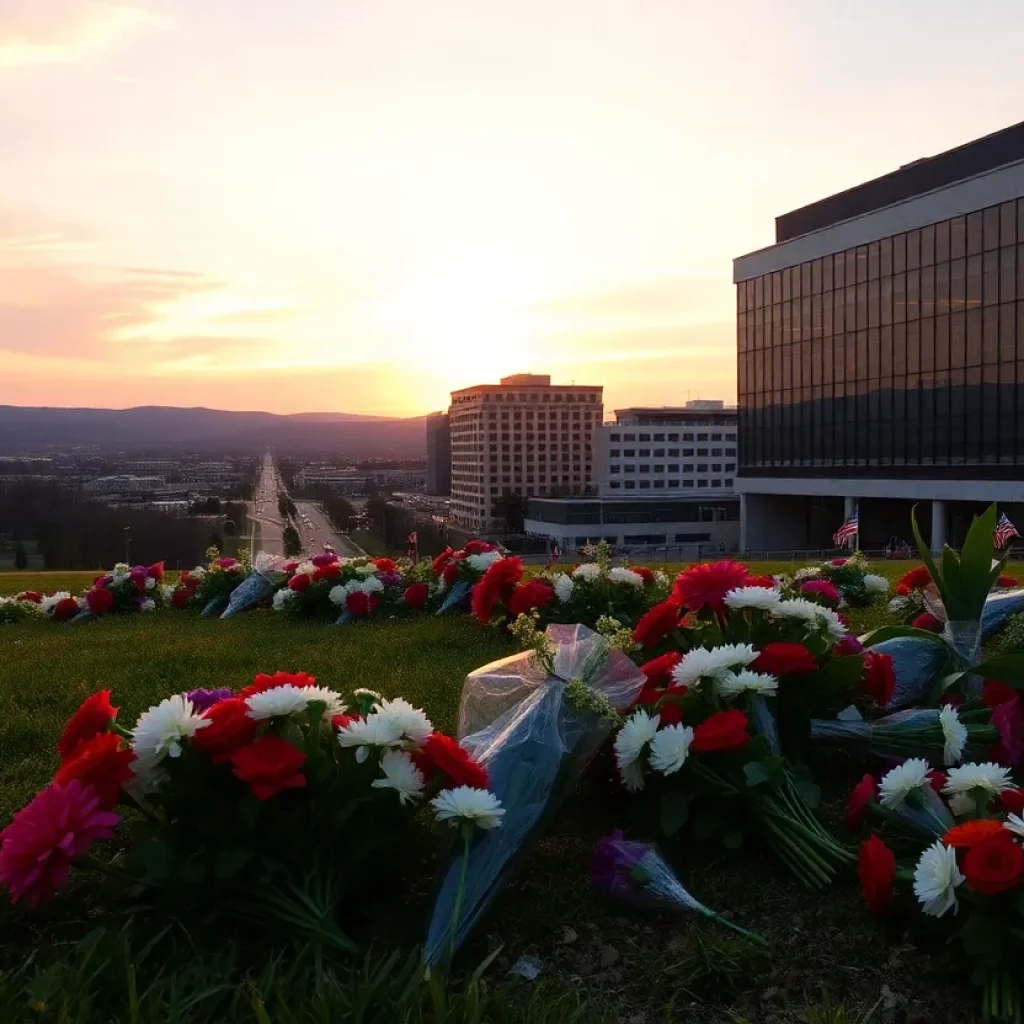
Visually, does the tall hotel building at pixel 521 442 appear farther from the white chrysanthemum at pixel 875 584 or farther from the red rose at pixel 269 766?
the red rose at pixel 269 766

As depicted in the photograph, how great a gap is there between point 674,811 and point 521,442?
3997 inches

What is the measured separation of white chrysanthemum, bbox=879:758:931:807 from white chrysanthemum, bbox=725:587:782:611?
786 mm

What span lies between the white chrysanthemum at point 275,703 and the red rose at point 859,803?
5.28ft

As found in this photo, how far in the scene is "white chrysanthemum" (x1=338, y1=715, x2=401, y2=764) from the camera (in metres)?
2.53

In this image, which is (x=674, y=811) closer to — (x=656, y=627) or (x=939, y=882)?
(x=939, y=882)

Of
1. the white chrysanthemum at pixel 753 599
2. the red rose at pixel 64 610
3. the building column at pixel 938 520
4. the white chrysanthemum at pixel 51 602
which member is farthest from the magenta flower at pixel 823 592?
the building column at pixel 938 520

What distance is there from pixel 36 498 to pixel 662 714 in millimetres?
38272

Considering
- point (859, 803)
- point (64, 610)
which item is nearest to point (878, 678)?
point (859, 803)

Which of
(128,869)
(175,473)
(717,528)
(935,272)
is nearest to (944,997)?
(128,869)

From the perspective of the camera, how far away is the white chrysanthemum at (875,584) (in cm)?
715

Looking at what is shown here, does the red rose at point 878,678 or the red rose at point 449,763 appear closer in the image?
the red rose at point 449,763

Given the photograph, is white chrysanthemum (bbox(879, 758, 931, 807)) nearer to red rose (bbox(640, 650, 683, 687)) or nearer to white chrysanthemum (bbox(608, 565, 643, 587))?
red rose (bbox(640, 650, 683, 687))

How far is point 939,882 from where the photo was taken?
227 cm

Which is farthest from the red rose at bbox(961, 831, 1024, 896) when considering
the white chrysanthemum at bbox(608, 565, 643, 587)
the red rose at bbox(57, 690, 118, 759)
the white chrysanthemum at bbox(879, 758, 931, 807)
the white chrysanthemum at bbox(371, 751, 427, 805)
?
the white chrysanthemum at bbox(608, 565, 643, 587)
